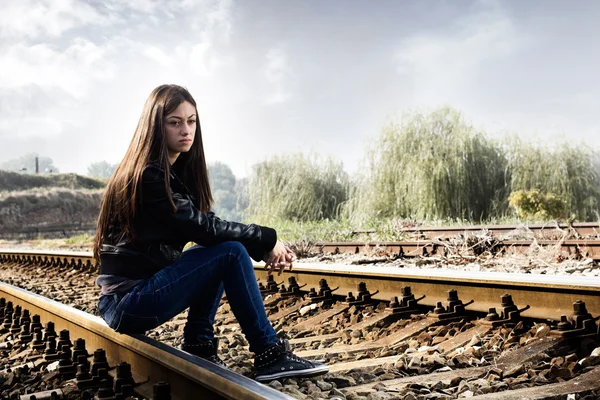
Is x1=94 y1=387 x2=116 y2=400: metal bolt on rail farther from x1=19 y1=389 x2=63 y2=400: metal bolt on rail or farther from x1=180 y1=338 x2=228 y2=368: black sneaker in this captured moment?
x1=180 y1=338 x2=228 y2=368: black sneaker

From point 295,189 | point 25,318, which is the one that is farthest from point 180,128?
point 295,189

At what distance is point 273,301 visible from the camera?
5.42 metres

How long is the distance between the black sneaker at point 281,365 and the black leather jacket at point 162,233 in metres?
0.47

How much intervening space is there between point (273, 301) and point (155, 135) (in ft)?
8.48

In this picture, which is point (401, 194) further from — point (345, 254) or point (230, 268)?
point (230, 268)

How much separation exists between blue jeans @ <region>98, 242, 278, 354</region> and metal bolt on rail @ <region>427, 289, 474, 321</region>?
1200mm

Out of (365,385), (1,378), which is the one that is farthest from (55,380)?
(365,385)

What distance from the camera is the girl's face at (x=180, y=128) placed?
3.13 metres

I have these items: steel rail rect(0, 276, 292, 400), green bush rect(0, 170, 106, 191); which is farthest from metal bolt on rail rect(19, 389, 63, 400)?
green bush rect(0, 170, 106, 191)

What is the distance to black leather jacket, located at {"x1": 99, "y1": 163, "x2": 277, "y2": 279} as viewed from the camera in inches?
118

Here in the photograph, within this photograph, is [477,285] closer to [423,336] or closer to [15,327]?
[423,336]

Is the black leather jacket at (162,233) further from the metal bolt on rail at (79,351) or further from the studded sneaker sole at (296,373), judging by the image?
the metal bolt on rail at (79,351)

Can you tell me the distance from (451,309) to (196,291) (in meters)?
1.56

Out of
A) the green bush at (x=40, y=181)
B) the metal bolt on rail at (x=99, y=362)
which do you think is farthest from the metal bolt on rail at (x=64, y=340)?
the green bush at (x=40, y=181)
